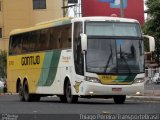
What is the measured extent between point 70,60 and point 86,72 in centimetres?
137

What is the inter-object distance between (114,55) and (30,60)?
681cm

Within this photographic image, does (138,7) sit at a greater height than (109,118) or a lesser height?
greater

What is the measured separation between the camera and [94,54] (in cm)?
2784

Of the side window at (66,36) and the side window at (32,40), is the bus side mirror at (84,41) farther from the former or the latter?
the side window at (32,40)

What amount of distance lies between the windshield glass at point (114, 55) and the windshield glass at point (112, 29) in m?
0.30

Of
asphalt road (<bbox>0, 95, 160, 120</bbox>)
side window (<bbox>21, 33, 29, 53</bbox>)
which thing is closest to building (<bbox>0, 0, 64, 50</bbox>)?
side window (<bbox>21, 33, 29, 53</bbox>)

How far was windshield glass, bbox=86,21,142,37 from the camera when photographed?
28219 mm

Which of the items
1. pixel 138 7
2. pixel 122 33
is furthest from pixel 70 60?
pixel 138 7

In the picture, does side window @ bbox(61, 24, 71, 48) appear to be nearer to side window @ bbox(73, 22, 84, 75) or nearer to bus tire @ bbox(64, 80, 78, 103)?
side window @ bbox(73, 22, 84, 75)

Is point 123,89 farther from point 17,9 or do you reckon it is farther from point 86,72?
point 17,9

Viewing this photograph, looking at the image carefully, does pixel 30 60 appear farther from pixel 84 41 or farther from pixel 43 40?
pixel 84 41

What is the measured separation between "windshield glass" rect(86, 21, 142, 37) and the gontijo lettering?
5.06 metres

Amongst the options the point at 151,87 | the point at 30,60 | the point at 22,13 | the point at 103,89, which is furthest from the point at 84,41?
the point at 22,13

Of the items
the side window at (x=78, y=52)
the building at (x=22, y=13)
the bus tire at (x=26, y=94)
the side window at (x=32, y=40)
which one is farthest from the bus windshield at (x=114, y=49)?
the building at (x=22, y=13)
